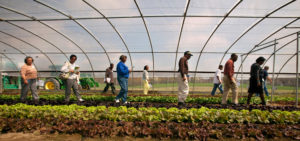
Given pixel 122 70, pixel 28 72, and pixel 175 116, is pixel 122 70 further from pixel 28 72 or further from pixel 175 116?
pixel 28 72

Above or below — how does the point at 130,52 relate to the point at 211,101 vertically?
above

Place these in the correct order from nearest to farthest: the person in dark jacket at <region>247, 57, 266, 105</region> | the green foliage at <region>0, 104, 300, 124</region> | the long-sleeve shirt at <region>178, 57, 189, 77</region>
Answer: the green foliage at <region>0, 104, 300, 124</region>
the long-sleeve shirt at <region>178, 57, 189, 77</region>
the person in dark jacket at <region>247, 57, 266, 105</region>

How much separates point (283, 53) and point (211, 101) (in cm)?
1012

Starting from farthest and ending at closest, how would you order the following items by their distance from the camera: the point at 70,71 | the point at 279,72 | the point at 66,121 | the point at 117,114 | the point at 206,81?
the point at 279,72 < the point at 206,81 < the point at 70,71 < the point at 117,114 < the point at 66,121

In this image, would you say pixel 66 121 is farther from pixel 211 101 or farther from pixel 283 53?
pixel 283 53

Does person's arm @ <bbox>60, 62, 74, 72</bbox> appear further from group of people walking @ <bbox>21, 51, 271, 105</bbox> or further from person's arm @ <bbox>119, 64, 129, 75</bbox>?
person's arm @ <bbox>119, 64, 129, 75</bbox>

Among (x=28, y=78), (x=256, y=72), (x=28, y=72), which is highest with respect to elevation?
(x=256, y=72)

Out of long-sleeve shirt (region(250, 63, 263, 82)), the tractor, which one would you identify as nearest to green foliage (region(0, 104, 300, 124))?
long-sleeve shirt (region(250, 63, 263, 82))

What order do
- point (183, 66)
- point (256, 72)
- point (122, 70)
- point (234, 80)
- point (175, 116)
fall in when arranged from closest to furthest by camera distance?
point (175, 116) < point (183, 66) < point (234, 80) < point (122, 70) < point (256, 72)

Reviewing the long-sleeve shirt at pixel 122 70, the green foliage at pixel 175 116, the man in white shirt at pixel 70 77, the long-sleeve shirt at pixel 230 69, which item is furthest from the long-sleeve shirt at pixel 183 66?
the man in white shirt at pixel 70 77

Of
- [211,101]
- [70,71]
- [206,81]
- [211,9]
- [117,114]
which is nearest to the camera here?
[117,114]

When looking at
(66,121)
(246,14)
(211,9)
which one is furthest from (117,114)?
(246,14)

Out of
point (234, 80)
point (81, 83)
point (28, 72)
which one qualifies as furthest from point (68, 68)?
point (81, 83)

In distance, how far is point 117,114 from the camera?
149 inches
